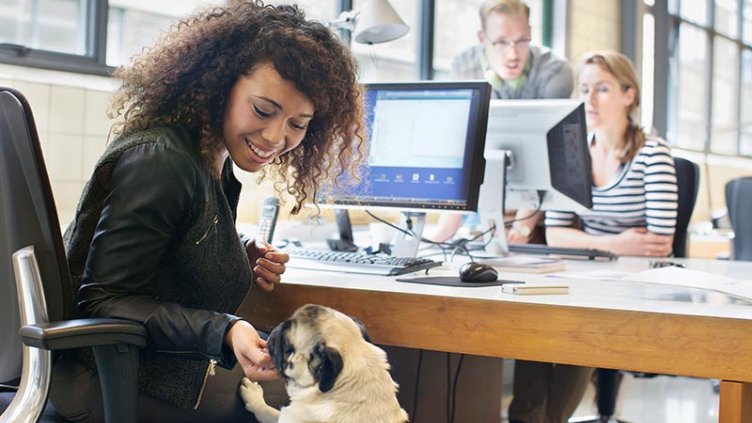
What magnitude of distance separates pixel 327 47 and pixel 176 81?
0.28 m

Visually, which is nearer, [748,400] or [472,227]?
[748,400]

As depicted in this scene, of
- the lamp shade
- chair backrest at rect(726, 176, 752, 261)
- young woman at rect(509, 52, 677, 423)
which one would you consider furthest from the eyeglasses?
chair backrest at rect(726, 176, 752, 261)

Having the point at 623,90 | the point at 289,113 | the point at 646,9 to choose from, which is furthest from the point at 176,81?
the point at 646,9

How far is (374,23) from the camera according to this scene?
2928mm

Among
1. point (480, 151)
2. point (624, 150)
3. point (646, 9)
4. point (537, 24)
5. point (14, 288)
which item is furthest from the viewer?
point (646, 9)

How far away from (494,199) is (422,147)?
1.15ft

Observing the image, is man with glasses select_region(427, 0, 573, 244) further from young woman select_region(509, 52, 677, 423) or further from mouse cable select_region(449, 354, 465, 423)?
mouse cable select_region(449, 354, 465, 423)

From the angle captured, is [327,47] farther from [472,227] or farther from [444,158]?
[472,227]

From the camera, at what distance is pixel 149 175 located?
128 cm

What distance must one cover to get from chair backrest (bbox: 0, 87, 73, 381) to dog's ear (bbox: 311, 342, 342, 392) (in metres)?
0.38

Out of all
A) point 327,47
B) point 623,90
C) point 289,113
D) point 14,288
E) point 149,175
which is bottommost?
point 14,288

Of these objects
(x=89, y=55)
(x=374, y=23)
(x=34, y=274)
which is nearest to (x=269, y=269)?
(x=34, y=274)

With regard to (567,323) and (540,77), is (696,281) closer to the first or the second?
(567,323)

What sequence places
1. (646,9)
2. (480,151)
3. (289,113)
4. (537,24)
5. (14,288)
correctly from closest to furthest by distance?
(14,288), (289,113), (480,151), (537,24), (646,9)
